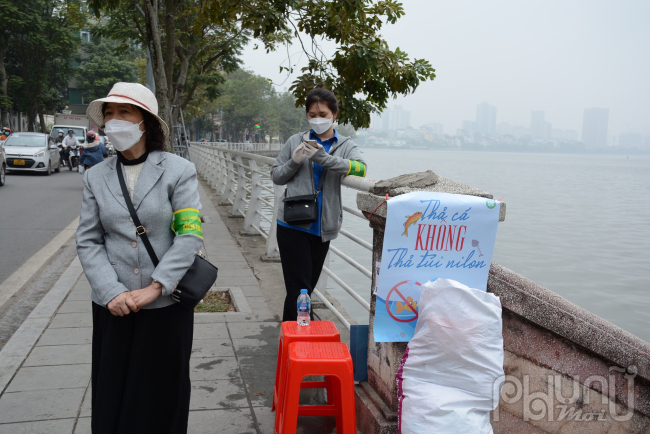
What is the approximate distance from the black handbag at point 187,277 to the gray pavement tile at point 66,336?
2.19 meters

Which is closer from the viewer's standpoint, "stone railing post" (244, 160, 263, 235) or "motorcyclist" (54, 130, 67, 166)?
"stone railing post" (244, 160, 263, 235)

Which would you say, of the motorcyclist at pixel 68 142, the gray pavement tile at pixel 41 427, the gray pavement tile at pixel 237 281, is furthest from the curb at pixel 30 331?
the motorcyclist at pixel 68 142

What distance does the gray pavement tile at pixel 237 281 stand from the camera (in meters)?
5.95

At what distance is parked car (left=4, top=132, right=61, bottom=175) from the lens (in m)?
19.1

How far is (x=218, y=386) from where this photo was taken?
352 cm

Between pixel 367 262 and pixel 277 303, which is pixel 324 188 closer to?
pixel 277 303

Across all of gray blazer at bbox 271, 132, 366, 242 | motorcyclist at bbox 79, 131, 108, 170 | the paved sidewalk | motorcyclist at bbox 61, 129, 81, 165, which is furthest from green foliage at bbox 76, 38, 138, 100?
gray blazer at bbox 271, 132, 366, 242

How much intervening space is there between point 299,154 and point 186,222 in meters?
1.18

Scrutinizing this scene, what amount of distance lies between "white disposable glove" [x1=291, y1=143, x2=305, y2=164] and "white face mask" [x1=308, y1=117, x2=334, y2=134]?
0.68ft

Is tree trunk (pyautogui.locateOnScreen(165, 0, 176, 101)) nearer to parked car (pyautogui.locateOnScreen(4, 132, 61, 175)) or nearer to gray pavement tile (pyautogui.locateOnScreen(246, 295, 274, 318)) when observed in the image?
gray pavement tile (pyautogui.locateOnScreen(246, 295, 274, 318))

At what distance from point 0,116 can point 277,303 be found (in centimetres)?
4036

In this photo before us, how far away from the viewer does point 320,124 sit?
3494 mm

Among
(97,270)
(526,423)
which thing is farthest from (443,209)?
(97,270)

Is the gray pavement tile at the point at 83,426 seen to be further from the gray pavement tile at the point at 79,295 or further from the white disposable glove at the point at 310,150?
the gray pavement tile at the point at 79,295
